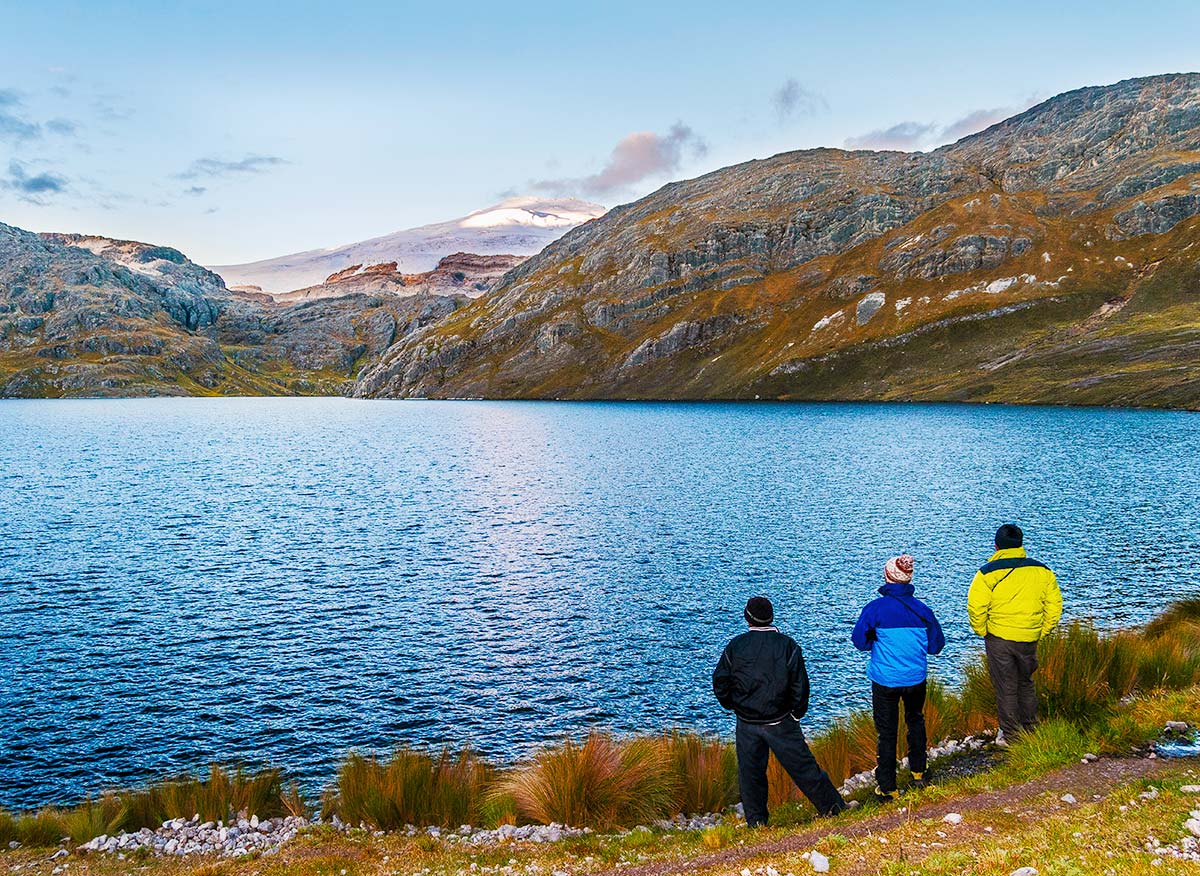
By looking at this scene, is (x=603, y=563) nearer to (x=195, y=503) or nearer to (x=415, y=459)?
(x=195, y=503)

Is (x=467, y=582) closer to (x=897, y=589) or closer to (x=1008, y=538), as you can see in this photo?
(x=897, y=589)

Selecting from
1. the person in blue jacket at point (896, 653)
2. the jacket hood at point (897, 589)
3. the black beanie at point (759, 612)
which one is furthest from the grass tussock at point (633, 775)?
the black beanie at point (759, 612)

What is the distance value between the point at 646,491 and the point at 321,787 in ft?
206

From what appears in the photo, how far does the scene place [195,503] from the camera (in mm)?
75438

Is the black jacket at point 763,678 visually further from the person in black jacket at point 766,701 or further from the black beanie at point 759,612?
the black beanie at point 759,612

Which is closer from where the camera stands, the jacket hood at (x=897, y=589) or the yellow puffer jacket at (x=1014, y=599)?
the jacket hood at (x=897, y=589)

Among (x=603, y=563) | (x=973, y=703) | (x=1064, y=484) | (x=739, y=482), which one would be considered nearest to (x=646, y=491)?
(x=739, y=482)

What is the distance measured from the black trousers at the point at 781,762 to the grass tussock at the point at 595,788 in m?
3.13

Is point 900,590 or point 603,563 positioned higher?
point 900,590

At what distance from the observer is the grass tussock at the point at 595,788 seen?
16531 mm

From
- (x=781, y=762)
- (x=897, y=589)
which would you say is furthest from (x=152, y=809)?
(x=897, y=589)

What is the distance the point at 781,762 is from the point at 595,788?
495 cm

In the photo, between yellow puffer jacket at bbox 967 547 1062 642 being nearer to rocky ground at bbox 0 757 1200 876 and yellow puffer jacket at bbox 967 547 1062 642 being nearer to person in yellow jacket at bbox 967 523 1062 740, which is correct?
person in yellow jacket at bbox 967 523 1062 740

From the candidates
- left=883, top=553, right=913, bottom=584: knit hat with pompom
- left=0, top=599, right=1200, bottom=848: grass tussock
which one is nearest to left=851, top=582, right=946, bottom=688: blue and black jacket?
left=883, top=553, right=913, bottom=584: knit hat with pompom
